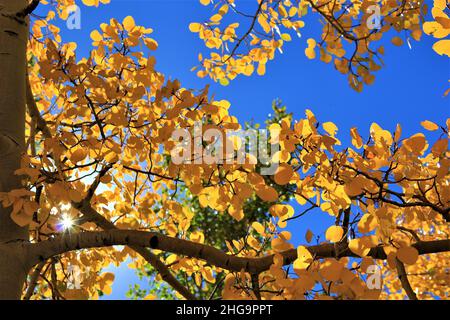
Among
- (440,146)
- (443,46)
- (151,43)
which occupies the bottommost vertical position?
(440,146)

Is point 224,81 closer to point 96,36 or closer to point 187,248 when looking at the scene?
point 96,36

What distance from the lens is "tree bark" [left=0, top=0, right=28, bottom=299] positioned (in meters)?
2.17

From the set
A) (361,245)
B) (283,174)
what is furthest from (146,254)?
(361,245)

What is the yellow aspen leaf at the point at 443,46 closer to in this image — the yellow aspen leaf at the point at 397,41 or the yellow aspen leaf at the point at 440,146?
the yellow aspen leaf at the point at 440,146

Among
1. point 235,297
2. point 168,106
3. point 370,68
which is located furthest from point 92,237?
point 370,68

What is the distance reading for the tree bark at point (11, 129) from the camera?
217cm

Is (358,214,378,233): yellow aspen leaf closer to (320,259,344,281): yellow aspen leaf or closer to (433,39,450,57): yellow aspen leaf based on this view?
(320,259,344,281): yellow aspen leaf

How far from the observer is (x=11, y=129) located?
2.42 m

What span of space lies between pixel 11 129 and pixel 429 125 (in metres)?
2.27

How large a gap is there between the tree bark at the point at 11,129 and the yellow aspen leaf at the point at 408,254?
6.04 feet

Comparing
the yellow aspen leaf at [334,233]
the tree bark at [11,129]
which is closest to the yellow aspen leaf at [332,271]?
the yellow aspen leaf at [334,233]

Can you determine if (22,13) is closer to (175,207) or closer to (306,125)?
(175,207)

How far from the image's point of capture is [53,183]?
2.25 metres

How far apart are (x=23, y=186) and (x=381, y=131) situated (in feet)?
6.42
